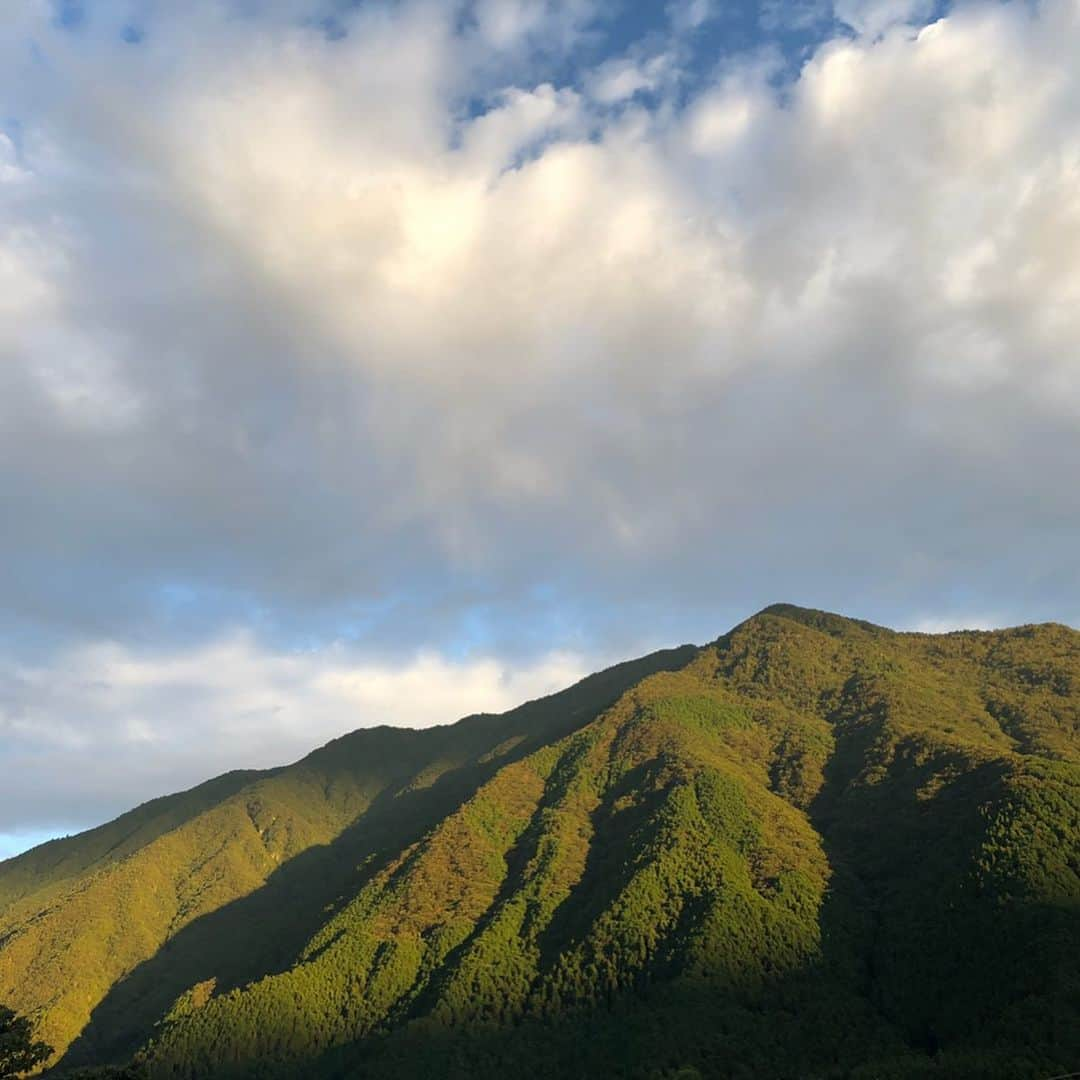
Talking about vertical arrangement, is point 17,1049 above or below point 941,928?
above

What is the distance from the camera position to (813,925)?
171250 mm

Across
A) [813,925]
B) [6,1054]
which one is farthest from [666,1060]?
[6,1054]

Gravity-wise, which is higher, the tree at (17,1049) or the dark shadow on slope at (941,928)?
the tree at (17,1049)

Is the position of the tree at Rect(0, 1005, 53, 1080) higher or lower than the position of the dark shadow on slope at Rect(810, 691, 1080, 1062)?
higher

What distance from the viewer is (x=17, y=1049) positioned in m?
63.2

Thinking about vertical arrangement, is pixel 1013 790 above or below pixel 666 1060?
above

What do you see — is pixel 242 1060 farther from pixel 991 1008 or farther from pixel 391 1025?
pixel 991 1008

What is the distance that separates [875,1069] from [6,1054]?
335 feet

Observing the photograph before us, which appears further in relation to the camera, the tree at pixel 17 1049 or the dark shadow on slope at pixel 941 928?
the dark shadow on slope at pixel 941 928

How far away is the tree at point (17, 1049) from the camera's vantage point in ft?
205

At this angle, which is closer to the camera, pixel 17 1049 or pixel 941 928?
pixel 17 1049

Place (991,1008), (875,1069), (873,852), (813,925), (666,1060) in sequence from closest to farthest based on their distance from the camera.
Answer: (875,1069), (991,1008), (666,1060), (813,925), (873,852)

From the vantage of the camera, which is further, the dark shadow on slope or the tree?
the dark shadow on slope

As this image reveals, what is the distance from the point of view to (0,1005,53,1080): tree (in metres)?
62.3
